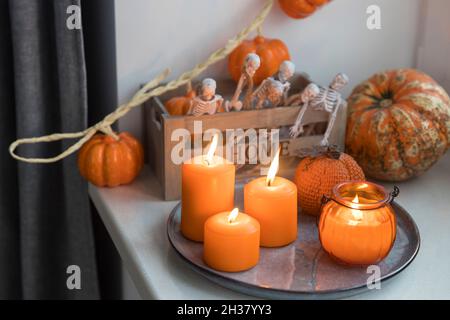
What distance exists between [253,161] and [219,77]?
19 centimetres

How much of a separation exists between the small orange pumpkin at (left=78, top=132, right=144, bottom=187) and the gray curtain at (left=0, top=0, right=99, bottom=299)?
7 centimetres

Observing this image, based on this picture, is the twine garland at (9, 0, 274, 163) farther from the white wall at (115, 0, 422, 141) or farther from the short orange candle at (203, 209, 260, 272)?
the short orange candle at (203, 209, 260, 272)

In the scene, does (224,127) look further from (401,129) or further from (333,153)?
(401,129)

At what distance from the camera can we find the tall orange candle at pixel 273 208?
90cm

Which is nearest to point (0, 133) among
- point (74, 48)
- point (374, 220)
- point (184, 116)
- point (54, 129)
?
point (54, 129)

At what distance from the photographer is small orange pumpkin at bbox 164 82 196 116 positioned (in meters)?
1.09

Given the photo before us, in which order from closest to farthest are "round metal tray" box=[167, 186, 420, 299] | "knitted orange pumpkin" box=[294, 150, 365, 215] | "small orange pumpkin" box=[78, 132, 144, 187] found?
"round metal tray" box=[167, 186, 420, 299] < "knitted orange pumpkin" box=[294, 150, 365, 215] < "small orange pumpkin" box=[78, 132, 144, 187]

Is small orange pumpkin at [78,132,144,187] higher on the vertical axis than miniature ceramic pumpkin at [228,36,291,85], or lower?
lower

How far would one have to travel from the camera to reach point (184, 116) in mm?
1029

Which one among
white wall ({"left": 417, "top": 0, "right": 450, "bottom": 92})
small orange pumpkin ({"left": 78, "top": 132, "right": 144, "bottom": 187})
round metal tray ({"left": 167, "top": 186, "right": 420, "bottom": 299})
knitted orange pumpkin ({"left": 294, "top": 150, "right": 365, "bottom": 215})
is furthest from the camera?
white wall ({"left": 417, "top": 0, "right": 450, "bottom": 92})

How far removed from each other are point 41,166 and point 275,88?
0.45 meters

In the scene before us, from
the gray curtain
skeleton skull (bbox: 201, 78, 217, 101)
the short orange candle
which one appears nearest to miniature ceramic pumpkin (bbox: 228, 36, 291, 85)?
→ skeleton skull (bbox: 201, 78, 217, 101)

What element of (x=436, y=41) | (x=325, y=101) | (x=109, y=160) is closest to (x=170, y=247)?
(x=109, y=160)
